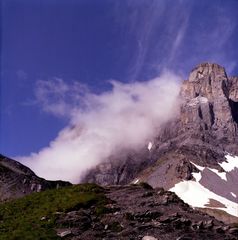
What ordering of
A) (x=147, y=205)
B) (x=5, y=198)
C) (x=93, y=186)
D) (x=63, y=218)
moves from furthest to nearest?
(x=5, y=198), (x=93, y=186), (x=147, y=205), (x=63, y=218)

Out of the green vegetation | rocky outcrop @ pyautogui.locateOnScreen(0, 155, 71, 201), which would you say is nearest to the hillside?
the green vegetation

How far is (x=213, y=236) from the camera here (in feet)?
143

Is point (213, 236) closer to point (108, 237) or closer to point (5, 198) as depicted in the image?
point (108, 237)

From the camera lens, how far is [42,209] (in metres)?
49.8

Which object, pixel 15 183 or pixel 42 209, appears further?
pixel 15 183

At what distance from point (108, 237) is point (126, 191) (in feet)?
47.9

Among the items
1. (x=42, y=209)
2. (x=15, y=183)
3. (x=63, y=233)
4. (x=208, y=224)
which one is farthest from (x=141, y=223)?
(x=15, y=183)

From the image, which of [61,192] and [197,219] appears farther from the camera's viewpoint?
[61,192]

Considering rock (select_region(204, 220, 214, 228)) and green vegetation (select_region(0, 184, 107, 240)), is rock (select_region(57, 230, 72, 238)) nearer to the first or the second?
green vegetation (select_region(0, 184, 107, 240))

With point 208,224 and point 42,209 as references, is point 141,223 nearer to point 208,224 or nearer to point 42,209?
point 208,224

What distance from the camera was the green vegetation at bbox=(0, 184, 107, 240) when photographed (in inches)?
1679

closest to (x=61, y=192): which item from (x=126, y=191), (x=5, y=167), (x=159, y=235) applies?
(x=126, y=191)

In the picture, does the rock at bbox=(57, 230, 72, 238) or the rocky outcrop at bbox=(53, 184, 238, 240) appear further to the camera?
the rocky outcrop at bbox=(53, 184, 238, 240)

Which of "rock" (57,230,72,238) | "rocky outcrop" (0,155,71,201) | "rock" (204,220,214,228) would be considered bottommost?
"rock" (57,230,72,238)
